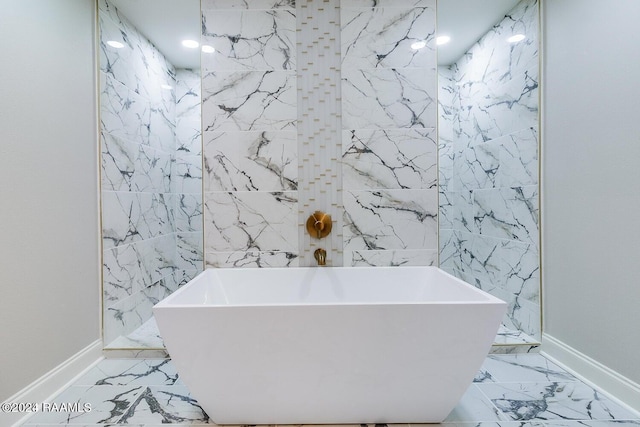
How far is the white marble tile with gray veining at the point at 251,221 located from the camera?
2.23 meters

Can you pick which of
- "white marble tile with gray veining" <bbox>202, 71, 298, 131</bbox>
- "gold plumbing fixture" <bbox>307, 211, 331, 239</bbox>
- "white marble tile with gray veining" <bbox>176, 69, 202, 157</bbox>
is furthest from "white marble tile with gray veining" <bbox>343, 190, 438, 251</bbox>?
"white marble tile with gray veining" <bbox>176, 69, 202, 157</bbox>

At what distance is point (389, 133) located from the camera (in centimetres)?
222

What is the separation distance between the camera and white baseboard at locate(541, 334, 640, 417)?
1541 millimetres

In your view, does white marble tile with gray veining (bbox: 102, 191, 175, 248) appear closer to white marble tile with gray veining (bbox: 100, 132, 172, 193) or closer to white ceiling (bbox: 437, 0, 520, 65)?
white marble tile with gray veining (bbox: 100, 132, 172, 193)

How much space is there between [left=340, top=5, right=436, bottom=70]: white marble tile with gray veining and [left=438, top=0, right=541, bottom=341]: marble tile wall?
33cm

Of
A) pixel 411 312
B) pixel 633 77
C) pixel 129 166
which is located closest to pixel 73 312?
pixel 129 166

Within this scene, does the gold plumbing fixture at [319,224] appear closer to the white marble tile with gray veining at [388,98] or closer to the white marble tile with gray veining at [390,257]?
the white marble tile with gray veining at [390,257]

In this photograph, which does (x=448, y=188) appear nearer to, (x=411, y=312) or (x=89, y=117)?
(x=411, y=312)

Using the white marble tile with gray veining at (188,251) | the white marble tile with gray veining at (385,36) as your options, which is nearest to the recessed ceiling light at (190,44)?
the white marble tile with gray veining at (385,36)

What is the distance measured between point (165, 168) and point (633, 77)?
279 cm

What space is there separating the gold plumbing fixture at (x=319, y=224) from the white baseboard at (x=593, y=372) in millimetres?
1606

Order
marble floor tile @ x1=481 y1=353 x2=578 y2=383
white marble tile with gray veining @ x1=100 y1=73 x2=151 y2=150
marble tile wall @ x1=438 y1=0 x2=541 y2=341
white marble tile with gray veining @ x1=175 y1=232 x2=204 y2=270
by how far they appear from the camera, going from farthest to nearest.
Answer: white marble tile with gray veining @ x1=175 y1=232 x2=204 y2=270
white marble tile with gray veining @ x1=100 y1=73 x2=151 y2=150
marble tile wall @ x1=438 y1=0 x2=541 y2=341
marble floor tile @ x1=481 y1=353 x2=578 y2=383

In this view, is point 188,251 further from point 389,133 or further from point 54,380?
point 389,133

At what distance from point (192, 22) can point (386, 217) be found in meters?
1.96
